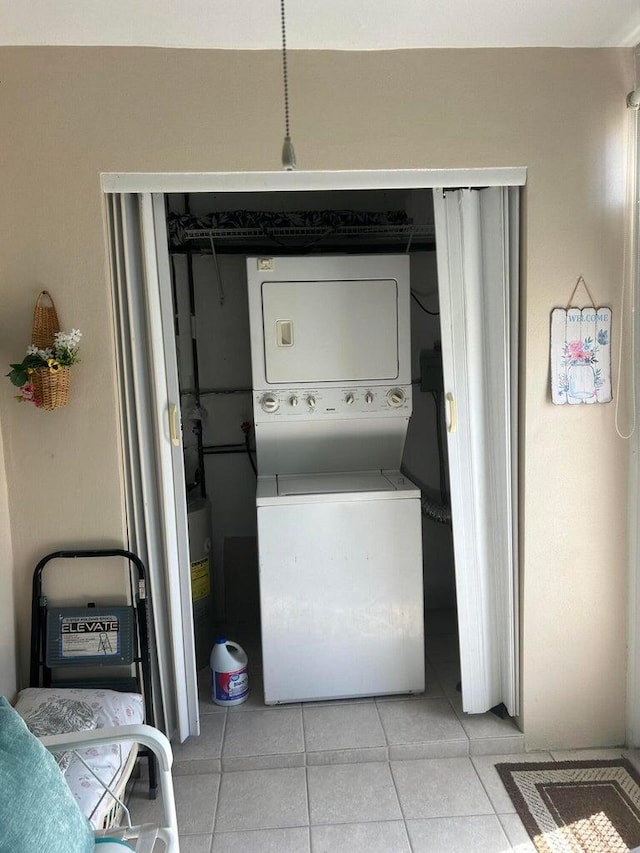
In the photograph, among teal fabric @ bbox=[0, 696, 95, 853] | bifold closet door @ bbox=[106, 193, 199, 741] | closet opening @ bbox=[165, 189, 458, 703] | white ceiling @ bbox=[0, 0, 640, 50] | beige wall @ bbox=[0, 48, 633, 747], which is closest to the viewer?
teal fabric @ bbox=[0, 696, 95, 853]

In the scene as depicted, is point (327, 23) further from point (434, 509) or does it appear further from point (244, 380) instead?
point (434, 509)

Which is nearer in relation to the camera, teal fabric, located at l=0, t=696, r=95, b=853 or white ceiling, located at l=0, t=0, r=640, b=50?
teal fabric, located at l=0, t=696, r=95, b=853

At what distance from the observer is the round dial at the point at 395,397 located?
9.27ft

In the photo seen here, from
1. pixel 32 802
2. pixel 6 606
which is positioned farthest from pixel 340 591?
pixel 32 802

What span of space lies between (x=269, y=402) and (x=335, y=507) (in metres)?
0.52

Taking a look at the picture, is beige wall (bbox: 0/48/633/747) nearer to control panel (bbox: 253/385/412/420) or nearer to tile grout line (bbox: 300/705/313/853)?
A: control panel (bbox: 253/385/412/420)

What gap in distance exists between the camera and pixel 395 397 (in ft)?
9.27

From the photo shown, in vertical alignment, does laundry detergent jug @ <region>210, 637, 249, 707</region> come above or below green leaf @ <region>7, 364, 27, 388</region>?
below

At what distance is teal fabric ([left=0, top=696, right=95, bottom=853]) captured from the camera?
1.31 meters

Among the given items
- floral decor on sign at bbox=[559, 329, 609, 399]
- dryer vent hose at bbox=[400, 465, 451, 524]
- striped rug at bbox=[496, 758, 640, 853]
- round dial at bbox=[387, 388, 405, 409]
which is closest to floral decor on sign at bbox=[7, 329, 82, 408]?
round dial at bbox=[387, 388, 405, 409]

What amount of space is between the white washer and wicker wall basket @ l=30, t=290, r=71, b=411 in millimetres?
897

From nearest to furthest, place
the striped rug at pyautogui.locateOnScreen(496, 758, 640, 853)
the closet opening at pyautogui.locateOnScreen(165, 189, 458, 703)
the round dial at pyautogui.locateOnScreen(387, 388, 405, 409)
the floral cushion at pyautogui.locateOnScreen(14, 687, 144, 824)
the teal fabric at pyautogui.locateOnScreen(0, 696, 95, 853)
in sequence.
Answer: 1. the teal fabric at pyautogui.locateOnScreen(0, 696, 95, 853)
2. the floral cushion at pyautogui.locateOnScreen(14, 687, 144, 824)
3. the striped rug at pyautogui.locateOnScreen(496, 758, 640, 853)
4. the round dial at pyautogui.locateOnScreen(387, 388, 405, 409)
5. the closet opening at pyautogui.locateOnScreen(165, 189, 458, 703)

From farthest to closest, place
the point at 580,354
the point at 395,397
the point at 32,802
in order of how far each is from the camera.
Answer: the point at 395,397 < the point at 580,354 < the point at 32,802

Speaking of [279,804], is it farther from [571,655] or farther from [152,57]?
[152,57]
